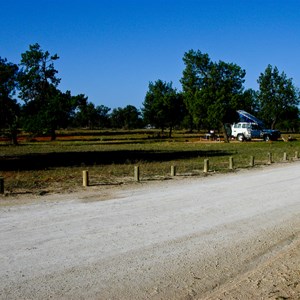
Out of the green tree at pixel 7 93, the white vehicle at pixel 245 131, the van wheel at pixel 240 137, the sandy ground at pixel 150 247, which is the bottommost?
the sandy ground at pixel 150 247

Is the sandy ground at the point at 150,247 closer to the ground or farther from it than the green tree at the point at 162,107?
closer to the ground

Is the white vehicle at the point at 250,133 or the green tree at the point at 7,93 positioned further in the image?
the white vehicle at the point at 250,133

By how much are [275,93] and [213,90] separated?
29.0 m

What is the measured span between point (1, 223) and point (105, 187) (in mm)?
5945

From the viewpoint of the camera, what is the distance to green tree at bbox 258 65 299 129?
7662 centimetres

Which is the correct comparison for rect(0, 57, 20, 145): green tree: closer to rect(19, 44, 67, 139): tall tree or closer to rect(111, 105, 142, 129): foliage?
rect(19, 44, 67, 139): tall tree

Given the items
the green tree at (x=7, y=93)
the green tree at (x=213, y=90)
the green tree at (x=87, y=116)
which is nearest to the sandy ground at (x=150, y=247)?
the green tree at (x=7, y=93)

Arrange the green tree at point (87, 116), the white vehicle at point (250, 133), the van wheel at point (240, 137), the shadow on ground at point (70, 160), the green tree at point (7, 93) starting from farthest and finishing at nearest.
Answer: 1. the green tree at point (87, 116)
2. the van wheel at point (240, 137)
3. the white vehicle at point (250, 133)
4. the green tree at point (7, 93)
5. the shadow on ground at point (70, 160)

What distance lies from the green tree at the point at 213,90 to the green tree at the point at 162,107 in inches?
708

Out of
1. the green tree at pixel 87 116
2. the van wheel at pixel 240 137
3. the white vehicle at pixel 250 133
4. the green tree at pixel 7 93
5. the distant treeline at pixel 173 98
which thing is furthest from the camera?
the green tree at pixel 87 116

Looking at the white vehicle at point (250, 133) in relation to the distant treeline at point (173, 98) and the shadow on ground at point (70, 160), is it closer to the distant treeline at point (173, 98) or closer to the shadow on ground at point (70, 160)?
the distant treeline at point (173, 98)

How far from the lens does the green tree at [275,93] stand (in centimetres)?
7662

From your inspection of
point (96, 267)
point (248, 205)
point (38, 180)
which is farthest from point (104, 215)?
point (38, 180)

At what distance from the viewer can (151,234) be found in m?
7.85
